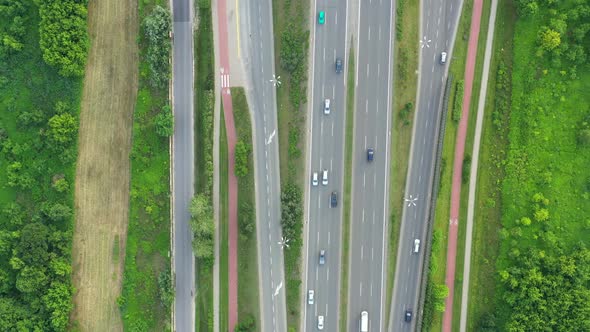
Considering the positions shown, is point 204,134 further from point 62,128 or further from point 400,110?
point 400,110

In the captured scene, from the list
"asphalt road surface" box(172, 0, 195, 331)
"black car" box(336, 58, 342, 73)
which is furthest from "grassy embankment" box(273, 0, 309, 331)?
"asphalt road surface" box(172, 0, 195, 331)

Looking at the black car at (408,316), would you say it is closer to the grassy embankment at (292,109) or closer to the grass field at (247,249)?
the grassy embankment at (292,109)

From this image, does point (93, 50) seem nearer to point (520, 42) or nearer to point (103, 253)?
point (103, 253)

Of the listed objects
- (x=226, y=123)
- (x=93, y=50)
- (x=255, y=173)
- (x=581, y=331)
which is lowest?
(x=581, y=331)

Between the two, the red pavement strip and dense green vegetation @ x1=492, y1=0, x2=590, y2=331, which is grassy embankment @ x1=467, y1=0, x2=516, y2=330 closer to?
dense green vegetation @ x1=492, y1=0, x2=590, y2=331

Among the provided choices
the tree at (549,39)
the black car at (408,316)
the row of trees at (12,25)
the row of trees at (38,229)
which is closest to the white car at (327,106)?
the black car at (408,316)

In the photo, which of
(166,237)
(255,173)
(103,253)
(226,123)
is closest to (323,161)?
(255,173)

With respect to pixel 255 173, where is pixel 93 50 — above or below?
above
